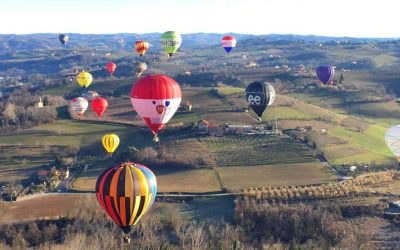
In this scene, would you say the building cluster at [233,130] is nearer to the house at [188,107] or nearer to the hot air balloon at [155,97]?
the house at [188,107]

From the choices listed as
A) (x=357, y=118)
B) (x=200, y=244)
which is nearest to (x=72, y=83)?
(x=357, y=118)

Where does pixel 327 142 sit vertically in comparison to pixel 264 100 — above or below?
below

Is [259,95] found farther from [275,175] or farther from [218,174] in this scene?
[218,174]

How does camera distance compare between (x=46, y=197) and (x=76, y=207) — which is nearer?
(x=76, y=207)

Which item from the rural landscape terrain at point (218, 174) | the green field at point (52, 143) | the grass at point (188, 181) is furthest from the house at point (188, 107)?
the grass at point (188, 181)

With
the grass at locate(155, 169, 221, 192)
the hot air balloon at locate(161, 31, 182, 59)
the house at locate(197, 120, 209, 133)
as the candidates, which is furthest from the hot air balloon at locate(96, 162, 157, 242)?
the hot air balloon at locate(161, 31, 182, 59)

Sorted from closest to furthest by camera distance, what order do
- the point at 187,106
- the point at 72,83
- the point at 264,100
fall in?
the point at 264,100 → the point at 187,106 → the point at 72,83

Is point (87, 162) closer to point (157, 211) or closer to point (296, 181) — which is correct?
point (157, 211)
